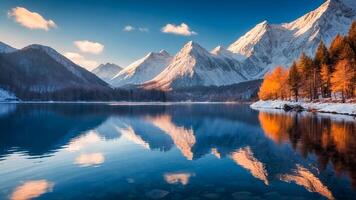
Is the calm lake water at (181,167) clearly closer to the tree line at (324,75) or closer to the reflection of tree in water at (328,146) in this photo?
the reflection of tree in water at (328,146)

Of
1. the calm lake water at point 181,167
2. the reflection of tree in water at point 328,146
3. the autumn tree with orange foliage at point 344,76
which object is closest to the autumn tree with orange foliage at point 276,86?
the autumn tree with orange foliage at point 344,76

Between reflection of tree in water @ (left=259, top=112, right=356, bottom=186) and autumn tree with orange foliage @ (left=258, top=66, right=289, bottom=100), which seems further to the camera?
autumn tree with orange foliage @ (left=258, top=66, right=289, bottom=100)

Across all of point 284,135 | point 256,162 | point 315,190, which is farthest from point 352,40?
point 315,190

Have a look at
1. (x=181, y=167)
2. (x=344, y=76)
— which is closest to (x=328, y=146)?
(x=181, y=167)

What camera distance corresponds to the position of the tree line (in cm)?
8106

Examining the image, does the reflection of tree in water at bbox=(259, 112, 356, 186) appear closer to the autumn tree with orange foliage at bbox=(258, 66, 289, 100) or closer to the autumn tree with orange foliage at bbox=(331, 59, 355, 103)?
the autumn tree with orange foliage at bbox=(331, 59, 355, 103)

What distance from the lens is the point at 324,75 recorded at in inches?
3681

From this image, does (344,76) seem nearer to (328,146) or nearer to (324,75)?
(324,75)

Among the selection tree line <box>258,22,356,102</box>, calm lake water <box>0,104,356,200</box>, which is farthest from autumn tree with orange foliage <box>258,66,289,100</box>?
calm lake water <box>0,104,356,200</box>

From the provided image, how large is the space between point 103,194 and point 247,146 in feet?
66.4

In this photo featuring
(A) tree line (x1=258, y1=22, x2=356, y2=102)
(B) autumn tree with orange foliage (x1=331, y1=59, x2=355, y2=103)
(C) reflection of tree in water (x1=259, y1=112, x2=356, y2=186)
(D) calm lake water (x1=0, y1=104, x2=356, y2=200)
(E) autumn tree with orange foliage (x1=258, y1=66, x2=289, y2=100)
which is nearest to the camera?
(D) calm lake water (x1=0, y1=104, x2=356, y2=200)

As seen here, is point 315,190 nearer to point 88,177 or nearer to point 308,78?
point 88,177

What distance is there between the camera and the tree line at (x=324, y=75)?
266ft

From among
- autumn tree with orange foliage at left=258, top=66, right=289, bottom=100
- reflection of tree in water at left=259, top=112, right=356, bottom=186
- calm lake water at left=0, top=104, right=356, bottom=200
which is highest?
autumn tree with orange foliage at left=258, top=66, right=289, bottom=100
